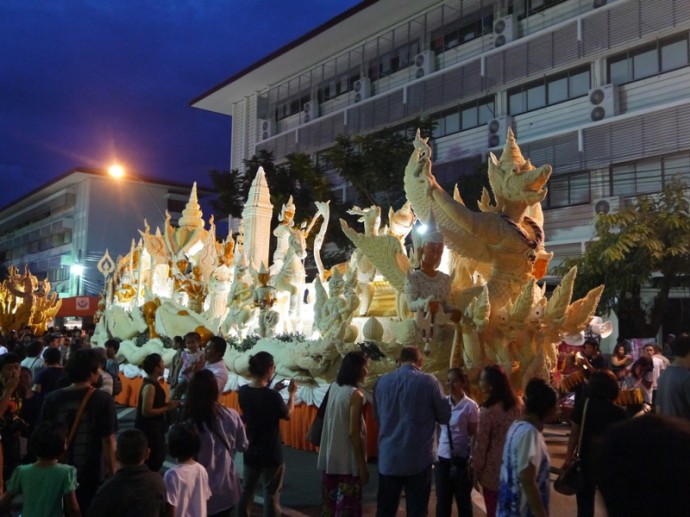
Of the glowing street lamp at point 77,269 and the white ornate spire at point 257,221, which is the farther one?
the glowing street lamp at point 77,269

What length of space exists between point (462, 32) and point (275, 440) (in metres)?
20.6

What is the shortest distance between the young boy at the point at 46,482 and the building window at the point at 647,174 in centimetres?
1607

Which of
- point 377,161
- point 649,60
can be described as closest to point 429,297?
point 377,161

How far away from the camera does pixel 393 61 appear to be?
2480 cm

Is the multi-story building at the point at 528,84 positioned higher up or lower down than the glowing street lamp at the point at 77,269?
higher up

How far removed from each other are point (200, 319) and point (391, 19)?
1543 cm

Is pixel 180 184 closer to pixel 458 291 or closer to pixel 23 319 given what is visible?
pixel 23 319

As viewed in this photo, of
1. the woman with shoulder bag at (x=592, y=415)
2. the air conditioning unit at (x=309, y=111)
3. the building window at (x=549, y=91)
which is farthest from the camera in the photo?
the air conditioning unit at (x=309, y=111)

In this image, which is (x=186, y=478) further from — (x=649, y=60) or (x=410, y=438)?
(x=649, y=60)

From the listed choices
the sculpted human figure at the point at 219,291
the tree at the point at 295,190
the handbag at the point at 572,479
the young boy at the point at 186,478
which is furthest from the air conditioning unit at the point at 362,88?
the young boy at the point at 186,478

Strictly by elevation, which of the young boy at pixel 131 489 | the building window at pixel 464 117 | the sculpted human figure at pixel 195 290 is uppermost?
the building window at pixel 464 117

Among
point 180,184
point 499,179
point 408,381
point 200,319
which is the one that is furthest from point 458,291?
point 180,184

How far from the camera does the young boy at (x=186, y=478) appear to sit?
121 inches

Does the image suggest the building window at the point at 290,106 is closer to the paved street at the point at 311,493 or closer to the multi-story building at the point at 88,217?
the multi-story building at the point at 88,217
